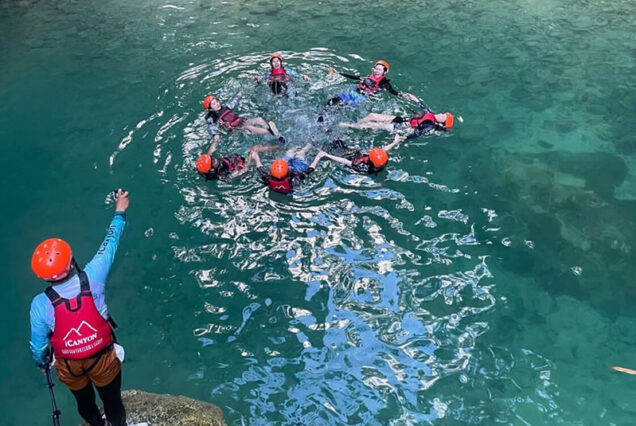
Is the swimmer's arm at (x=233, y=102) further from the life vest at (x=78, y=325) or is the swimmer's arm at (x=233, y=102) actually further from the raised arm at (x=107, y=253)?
the life vest at (x=78, y=325)

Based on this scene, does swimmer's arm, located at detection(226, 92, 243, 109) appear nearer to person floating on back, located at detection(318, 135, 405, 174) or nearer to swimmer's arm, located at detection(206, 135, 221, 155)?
swimmer's arm, located at detection(206, 135, 221, 155)

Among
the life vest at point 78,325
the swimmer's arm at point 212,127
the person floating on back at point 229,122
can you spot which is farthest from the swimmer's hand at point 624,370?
the swimmer's arm at point 212,127

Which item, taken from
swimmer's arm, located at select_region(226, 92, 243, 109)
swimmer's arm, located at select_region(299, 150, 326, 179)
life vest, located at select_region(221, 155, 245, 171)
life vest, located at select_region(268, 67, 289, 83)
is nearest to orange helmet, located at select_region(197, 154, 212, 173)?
life vest, located at select_region(221, 155, 245, 171)

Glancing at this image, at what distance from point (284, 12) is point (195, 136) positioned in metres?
7.63

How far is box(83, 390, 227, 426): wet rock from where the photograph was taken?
501cm

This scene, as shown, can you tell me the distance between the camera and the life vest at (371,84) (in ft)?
33.4

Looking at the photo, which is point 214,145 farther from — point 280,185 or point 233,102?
point 280,185

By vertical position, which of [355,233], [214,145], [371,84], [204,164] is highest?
[371,84]

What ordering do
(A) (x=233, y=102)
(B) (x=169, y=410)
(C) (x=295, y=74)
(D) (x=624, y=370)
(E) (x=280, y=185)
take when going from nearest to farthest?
(B) (x=169, y=410), (D) (x=624, y=370), (E) (x=280, y=185), (A) (x=233, y=102), (C) (x=295, y=74)

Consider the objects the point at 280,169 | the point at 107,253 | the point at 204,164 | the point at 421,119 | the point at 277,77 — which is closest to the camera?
the point at 107,253

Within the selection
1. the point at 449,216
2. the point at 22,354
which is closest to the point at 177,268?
the point at 22,354

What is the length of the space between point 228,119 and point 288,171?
216cm

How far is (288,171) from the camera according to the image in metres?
8.01

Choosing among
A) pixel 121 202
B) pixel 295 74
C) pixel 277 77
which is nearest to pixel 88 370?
pixel 121 202
